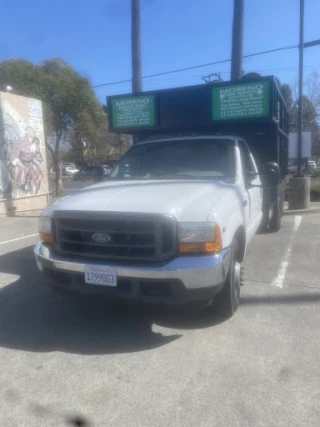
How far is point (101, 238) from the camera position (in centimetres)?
360

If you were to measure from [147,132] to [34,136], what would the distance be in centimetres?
803

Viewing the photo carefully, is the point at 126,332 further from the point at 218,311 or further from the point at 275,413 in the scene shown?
the point at 275,413

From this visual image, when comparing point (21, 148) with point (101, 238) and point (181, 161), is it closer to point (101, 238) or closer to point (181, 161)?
point (181, 161)

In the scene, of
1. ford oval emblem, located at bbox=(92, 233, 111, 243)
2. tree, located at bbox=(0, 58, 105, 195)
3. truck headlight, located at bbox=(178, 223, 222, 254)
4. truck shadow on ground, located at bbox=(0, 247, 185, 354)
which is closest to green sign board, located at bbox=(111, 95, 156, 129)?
truck shadow on ground, located at bbox=(0, 247, 185, 354)

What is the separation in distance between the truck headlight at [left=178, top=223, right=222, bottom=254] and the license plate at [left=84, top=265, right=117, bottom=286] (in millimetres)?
641

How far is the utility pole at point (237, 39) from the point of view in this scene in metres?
13.5

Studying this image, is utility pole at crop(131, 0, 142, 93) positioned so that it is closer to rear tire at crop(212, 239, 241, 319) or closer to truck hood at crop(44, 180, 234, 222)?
truck hood at crop(44, 180, 234, 222)

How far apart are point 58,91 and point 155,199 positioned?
63.9 feet

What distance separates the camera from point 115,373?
3.19 metres

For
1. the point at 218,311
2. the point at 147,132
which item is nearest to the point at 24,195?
the point at 147,132

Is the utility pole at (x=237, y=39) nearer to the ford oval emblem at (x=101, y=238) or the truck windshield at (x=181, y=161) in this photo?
the truck windshield at (x=181, y=161)

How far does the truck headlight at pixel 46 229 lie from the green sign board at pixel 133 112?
13.4 ft

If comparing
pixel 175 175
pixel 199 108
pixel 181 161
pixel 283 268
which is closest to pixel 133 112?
pixel 199 108

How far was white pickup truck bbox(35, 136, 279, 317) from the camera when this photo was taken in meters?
3.39
